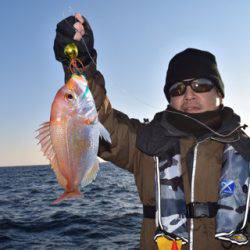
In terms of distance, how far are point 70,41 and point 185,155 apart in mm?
1603

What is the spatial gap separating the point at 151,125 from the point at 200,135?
52 cm

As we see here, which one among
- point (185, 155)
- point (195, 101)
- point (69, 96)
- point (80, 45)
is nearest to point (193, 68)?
point (195, 101)

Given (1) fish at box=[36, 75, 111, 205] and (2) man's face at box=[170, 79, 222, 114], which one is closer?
(1) fish at box=[36, 75, 111, 205]

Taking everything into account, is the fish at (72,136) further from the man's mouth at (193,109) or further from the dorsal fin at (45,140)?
the man's mouth at (193,109)

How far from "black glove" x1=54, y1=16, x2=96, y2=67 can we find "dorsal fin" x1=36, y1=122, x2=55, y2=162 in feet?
2.26

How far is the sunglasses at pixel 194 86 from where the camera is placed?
3578 mm

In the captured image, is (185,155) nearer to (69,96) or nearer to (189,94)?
(189,94)

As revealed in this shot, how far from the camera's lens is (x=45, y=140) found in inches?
102

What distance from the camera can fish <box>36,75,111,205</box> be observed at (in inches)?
98.7

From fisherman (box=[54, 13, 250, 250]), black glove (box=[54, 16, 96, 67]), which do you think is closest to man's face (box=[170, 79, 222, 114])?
fisherman (box=[54, 13, 250, 250])

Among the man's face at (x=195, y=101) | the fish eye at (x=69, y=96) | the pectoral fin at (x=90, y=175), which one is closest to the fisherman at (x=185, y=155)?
the man's face at (x=195, y=101)

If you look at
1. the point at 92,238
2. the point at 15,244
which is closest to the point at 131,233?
the point at 92,238

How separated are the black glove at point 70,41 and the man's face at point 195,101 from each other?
1065 mm

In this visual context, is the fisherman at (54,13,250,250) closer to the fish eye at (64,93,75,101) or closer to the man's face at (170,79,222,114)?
the man's face at (170,79,222,114)
